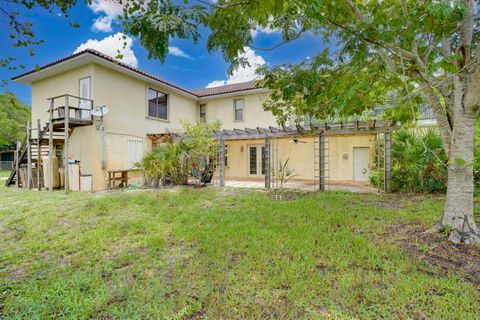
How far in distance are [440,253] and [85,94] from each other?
14.1 metres

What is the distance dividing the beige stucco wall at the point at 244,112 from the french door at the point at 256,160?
1879 millimetres

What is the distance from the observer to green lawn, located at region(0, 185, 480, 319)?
8.93 feet

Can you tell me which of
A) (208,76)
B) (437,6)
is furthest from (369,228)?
(208,76)

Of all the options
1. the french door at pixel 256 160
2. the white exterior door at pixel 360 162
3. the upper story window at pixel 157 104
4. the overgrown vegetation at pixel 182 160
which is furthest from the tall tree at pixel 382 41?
the french door at pixel 256 160

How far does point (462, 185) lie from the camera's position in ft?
14.6

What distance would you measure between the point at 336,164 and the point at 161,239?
521 inches

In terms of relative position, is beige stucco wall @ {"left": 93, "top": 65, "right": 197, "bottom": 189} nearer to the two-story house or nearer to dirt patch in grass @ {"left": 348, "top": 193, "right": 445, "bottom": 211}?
the two-story house

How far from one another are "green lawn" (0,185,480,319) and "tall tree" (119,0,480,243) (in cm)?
164

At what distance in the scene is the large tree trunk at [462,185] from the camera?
4.36 m

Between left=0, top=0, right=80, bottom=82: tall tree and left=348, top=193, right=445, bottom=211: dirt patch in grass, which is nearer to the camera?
left=0, top=0, right=80, bottom=82: tall tree

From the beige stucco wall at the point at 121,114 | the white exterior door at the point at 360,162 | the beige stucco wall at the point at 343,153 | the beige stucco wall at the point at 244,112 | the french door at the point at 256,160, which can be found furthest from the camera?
the french door at the point at 256,160

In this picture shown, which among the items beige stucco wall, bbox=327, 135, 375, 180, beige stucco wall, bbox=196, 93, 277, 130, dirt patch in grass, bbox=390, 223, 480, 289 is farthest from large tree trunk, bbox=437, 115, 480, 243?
beige stucco wall, bbox=196, 93, 277, 130

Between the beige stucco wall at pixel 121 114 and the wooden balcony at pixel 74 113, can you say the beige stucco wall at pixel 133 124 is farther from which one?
the wooden balcony at pixel 74 113

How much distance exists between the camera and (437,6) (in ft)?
9.95
